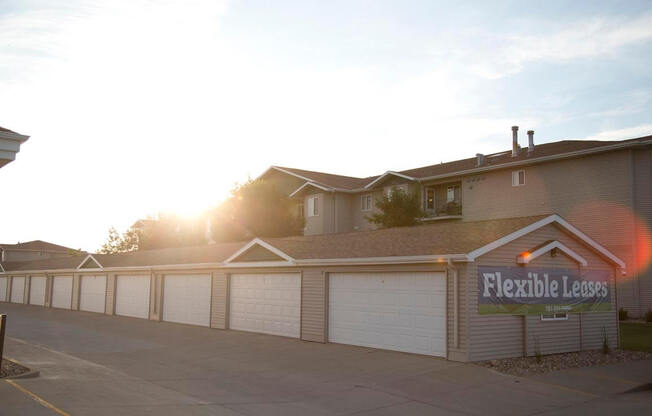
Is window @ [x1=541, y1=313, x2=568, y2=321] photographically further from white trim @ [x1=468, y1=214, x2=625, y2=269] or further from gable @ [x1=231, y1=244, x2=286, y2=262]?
gable @ [x1=231, y1=244, x2=286, y2=262]

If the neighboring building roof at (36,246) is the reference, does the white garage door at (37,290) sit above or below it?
below

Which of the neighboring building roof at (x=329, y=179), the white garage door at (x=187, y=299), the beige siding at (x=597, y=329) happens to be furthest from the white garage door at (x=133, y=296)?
the beige siding at (x=597, y=329)

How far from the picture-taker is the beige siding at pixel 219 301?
77.0 feet

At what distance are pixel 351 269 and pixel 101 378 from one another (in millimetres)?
8083

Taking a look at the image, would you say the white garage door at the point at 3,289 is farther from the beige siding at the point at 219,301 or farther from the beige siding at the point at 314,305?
the beige siding at the point at 314,305

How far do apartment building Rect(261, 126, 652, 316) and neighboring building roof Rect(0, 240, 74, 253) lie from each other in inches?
2372

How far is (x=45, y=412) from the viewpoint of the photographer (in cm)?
900

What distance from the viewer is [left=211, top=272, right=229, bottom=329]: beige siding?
924 inches

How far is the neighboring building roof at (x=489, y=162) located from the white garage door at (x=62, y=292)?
16932 mm

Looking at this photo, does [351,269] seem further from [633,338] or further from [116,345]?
[633,338]

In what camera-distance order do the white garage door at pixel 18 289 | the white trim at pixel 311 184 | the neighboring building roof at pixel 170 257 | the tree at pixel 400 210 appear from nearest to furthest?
the neighboring building roof at pixel 170 257, the tree at pixel 400 210, the white trim at pixel 311 184, the white garage door at pixel 18 289

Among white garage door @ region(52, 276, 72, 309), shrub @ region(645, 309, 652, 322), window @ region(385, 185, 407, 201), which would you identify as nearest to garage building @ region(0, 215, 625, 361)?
shrub @ region(645, 309, 652, 322)

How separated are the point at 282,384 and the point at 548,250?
8811mm

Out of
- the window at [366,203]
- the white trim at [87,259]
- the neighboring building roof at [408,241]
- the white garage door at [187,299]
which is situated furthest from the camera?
the window at [366,203]
